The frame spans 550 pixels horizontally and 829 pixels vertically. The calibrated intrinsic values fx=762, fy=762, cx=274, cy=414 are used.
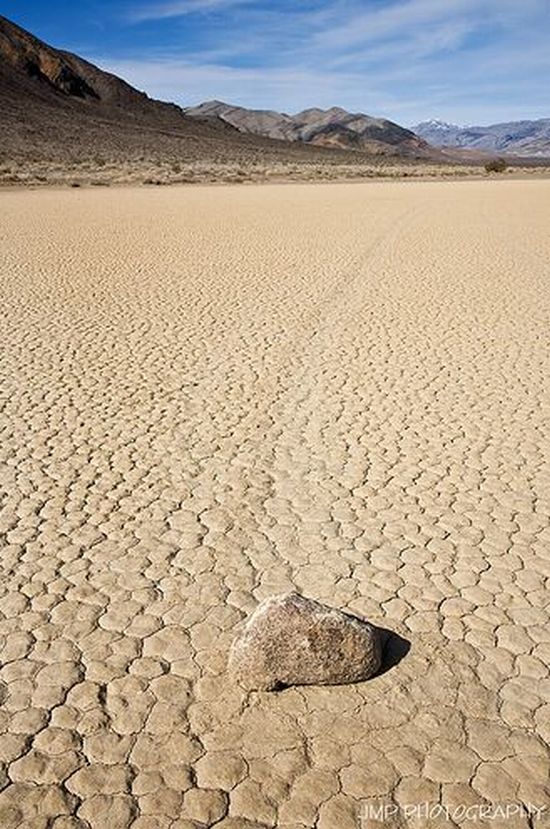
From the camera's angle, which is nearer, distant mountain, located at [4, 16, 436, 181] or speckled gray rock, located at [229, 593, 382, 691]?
speckled gray rock, located at [229, 593, 382, 691]

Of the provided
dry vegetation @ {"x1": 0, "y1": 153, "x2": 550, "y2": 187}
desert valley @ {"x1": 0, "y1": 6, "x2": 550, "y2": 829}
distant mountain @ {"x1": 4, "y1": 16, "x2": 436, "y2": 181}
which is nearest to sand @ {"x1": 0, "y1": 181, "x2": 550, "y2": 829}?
desert valley @ {"x1": 0, "y1": 6, "x2": 550, "y2": 829}

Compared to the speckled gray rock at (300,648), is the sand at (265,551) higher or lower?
lower

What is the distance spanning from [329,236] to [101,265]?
6759 mm

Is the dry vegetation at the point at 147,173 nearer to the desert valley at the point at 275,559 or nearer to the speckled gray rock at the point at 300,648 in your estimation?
the desert valley at the point at 275,559

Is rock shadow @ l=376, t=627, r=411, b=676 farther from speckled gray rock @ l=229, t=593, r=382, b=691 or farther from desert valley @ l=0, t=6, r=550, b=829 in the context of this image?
speckled gray rock @ l=229, t=593, r=382, b=691

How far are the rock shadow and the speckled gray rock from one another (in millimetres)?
170

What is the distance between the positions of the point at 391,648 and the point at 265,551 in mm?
1159

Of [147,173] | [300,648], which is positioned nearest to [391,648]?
[300,648]

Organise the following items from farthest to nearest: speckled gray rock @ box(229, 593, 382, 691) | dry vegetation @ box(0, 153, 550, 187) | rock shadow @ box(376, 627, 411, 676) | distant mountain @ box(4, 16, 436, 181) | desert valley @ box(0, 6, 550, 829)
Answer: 1. distant mountain @ box(4, 16, 436, 181)
2. dry vegetation @ box(0, 153, 550, 187)
3. rock shadow @ box(376, 627, 411, 676)
4. speckled gray rock @ box(229, 593, 382, 691)
5. desert valley @ box(0, 6, 550, 829)

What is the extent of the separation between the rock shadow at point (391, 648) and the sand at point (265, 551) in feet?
0.18

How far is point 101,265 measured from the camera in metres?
15.0

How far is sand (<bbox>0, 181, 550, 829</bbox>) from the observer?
2.89 meters

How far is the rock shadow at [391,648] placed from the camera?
137 inches

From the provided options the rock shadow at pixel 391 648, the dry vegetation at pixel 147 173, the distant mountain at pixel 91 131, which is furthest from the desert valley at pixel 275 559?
the distant mountain at pixel 91 131
